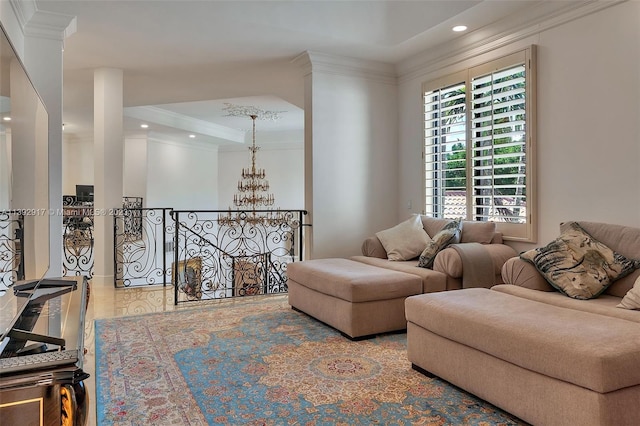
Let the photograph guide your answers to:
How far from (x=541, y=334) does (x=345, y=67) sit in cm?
407

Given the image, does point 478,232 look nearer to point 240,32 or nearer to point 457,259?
point 457,259

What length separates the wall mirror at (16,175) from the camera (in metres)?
1.42

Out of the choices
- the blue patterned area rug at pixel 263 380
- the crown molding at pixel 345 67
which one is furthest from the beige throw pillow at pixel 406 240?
the crown molding at pixel 345 67

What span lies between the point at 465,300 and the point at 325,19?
3206 millimetres

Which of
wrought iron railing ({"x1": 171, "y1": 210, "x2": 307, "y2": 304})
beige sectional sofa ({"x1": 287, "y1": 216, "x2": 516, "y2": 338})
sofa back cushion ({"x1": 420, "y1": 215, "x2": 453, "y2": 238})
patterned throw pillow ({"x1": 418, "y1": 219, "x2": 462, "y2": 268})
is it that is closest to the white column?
wrought iron railing ({"x1": 171, "y1": 210, "x2": 307, "y2": 304})

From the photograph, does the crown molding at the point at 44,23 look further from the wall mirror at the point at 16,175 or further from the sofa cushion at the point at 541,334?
the sofa cushion at the point at 541,334

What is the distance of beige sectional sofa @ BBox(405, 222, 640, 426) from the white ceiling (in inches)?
102

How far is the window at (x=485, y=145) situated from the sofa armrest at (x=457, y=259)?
0.83ft

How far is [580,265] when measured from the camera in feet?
9.53

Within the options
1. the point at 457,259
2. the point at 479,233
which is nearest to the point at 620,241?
the point at 457,259

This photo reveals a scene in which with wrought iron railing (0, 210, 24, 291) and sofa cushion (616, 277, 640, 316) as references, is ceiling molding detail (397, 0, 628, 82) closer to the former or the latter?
sofa cushion (616, 277, 640, 316)

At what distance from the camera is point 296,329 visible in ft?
12.2

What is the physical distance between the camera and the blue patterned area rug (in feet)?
7.34

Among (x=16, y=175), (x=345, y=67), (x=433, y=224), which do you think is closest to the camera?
(x=16, y=175)
